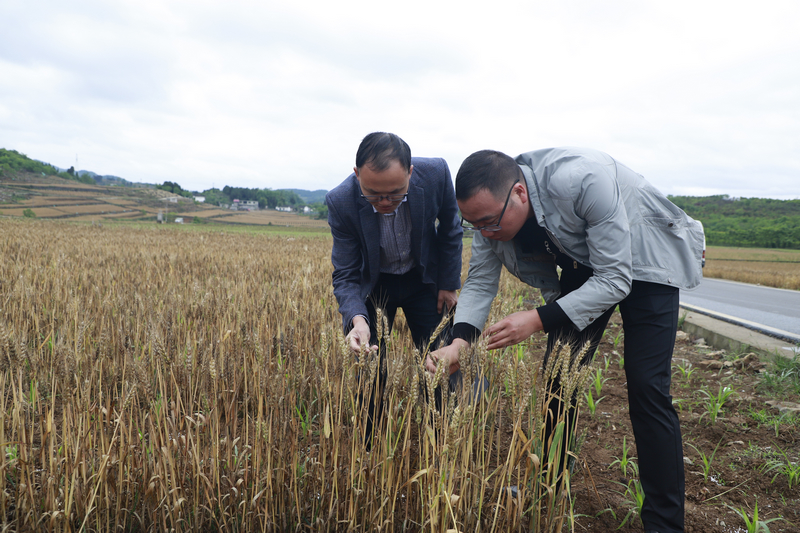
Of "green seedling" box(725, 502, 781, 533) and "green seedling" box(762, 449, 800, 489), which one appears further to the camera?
"green seedling" box(762, 449, 800, 489)

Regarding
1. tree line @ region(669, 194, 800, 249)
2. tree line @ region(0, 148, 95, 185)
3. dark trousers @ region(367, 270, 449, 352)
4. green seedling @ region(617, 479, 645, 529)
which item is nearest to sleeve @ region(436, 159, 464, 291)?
dark trousers @ region(367, 270, 449, 352)

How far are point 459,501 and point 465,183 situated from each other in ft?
4.06

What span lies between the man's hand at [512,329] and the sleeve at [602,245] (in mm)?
146

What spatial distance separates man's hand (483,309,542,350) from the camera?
1.85 metres

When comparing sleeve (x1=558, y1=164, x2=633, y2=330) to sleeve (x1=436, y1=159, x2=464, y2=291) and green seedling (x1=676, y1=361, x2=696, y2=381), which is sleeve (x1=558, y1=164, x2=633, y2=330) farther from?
green seedling (x1=676, y1=361, x2=696, y2=381)

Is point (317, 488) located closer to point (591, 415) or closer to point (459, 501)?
point (459, 501)

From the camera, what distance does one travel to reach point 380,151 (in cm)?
214

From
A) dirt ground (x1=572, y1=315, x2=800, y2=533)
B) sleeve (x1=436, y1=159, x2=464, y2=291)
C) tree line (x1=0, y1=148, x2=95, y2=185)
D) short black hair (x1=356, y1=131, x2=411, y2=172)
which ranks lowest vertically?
dirt ground (x1=572, y1=315, x2=800, y2=533)

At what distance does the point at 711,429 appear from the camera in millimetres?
2771

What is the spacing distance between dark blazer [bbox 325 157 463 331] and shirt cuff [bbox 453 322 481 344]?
0.52 meters

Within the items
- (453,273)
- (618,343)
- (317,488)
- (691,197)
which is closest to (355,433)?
(317,488)

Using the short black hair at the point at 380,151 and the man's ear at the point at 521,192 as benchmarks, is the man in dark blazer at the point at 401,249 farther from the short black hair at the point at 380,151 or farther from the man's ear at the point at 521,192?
the man's ear at the point at 521,192

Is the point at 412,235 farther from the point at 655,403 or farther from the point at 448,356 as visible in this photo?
the point at 655,403

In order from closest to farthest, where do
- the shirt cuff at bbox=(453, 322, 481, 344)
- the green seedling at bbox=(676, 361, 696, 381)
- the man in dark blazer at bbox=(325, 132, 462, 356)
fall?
1. the shirt cuff at bbox=(453, 322, 481, 344)
2. the man in dark blazer at bbox=(325, 132, 462, 356)
3. the green seedling at bbox=(676, 361, 696, 381)
